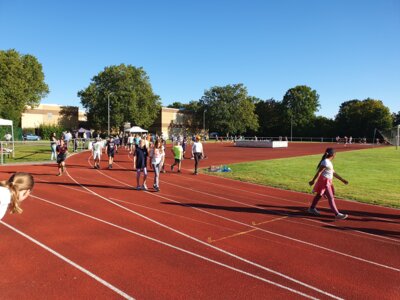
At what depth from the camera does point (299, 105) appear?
8719 centimetres

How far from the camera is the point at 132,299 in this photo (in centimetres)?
440

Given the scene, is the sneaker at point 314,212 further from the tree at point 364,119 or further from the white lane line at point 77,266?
the tree at point 364,119

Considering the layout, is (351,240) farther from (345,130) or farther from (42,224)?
(345,130)

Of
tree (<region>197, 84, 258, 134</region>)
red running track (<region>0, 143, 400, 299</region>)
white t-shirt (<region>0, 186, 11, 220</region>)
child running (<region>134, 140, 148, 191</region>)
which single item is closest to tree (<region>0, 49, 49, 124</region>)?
tree (<region>197, 84, 258, 134</region>)

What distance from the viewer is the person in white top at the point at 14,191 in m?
2.88

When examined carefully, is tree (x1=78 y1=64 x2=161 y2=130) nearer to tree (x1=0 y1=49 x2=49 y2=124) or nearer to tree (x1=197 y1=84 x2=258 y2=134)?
tree (x1=0 y1=49 x2=49 y2=124)

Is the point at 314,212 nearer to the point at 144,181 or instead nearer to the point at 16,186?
the point at 144,181

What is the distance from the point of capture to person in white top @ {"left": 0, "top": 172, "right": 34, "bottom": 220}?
9.46 feet

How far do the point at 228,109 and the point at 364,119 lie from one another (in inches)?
1209

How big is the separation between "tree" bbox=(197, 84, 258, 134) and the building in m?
29.4

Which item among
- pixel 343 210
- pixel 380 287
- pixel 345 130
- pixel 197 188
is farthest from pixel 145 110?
pixel 380 287

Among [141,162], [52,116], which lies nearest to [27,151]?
[141,162]

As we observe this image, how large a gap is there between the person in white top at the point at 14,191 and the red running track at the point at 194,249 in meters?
2.03

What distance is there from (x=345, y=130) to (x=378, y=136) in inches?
325
